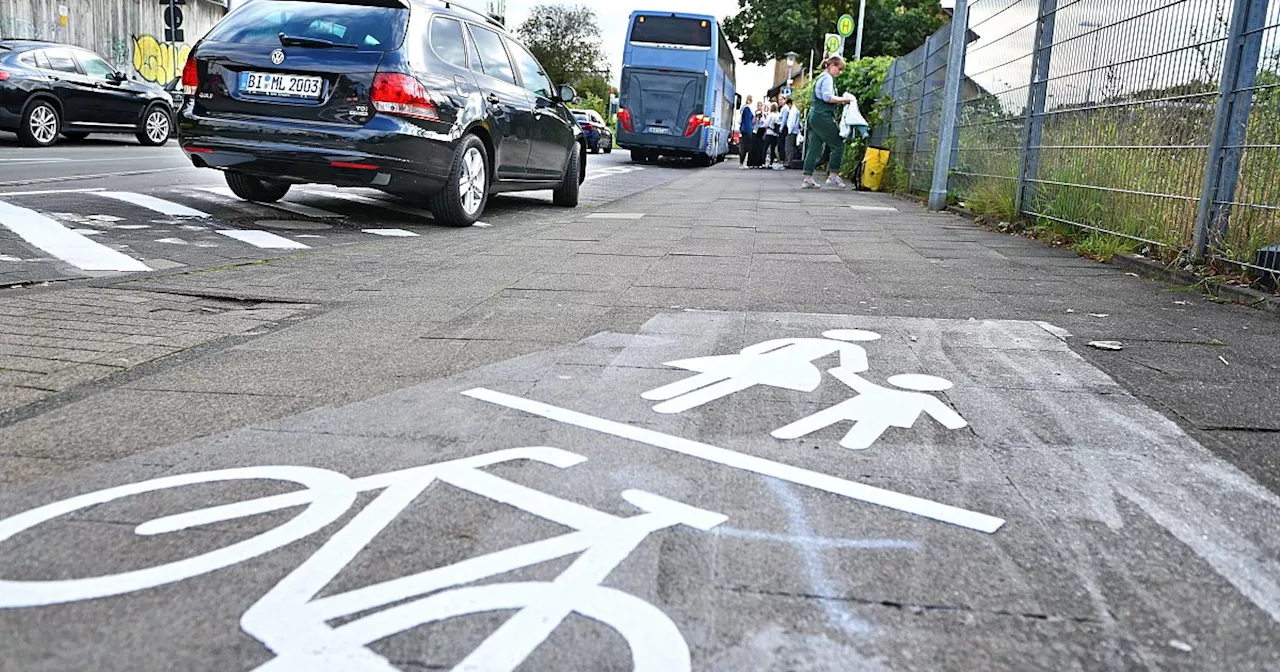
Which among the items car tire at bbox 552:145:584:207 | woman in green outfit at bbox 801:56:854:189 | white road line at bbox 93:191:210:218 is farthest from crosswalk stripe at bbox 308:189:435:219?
woman in green outfit at bbox 801:56:854:189

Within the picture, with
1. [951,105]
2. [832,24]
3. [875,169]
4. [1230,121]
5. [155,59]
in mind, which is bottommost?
[875,169]

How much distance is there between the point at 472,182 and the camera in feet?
28.8

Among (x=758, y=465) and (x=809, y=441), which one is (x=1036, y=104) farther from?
(x=758, y=465)

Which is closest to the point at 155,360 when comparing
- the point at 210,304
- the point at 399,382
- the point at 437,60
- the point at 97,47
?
the point at 399,382

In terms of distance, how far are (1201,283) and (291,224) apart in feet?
20.2

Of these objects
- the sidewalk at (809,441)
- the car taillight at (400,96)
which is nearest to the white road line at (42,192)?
the car taillight at (400,96)

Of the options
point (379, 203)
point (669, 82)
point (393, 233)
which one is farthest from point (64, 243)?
point (669, 82)

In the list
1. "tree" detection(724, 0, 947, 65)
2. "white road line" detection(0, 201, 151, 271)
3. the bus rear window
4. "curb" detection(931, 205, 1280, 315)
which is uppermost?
"tree" detection(724, 0, 947, 65)

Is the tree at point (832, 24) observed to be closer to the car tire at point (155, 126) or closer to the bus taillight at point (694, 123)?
the bus taillight at point (694, 123)

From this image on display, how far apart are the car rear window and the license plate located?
0.84 ft

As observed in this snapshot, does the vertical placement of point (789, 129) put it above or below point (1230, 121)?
above

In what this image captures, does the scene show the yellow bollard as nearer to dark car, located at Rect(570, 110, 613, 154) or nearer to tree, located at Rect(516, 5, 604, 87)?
dark car, located at Rect(570, 110, 613, 154)

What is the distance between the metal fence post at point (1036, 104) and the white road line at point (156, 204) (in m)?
6.86

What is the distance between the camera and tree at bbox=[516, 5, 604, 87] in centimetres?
9419
